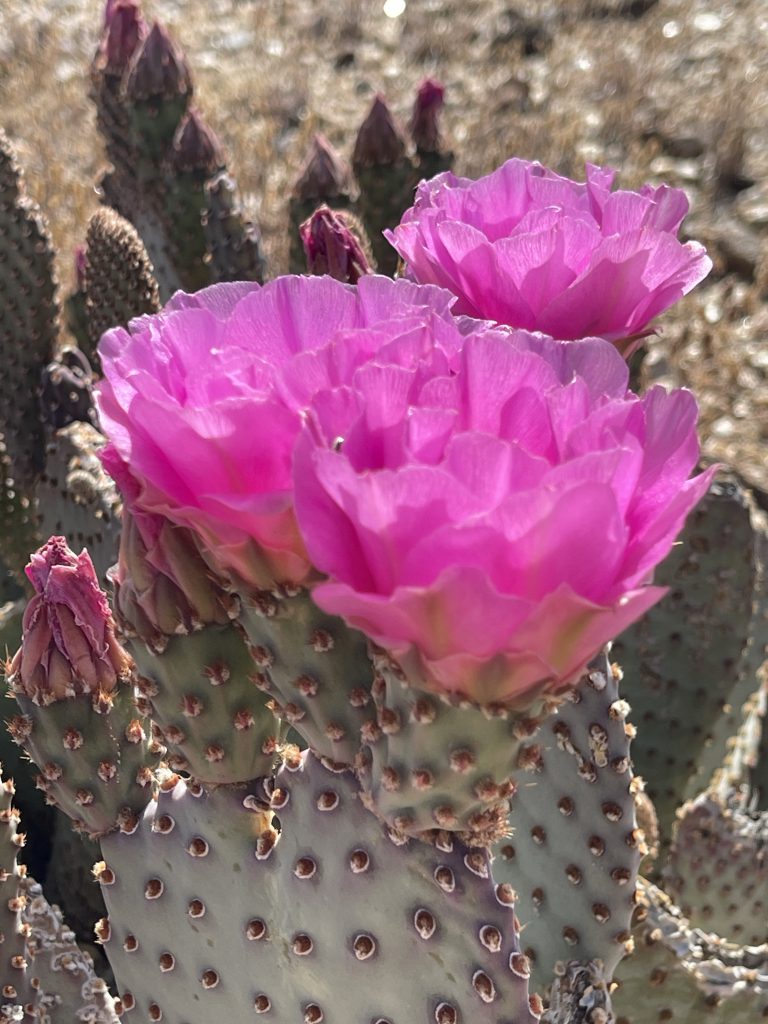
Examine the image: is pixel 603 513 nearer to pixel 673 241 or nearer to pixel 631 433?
pixel 631 433

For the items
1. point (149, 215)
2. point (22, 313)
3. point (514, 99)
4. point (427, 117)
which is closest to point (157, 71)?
point (149, 215)

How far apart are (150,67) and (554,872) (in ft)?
6.09

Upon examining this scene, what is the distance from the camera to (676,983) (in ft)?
5.12

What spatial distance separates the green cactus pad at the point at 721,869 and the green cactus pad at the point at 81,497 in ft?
Answer: 3.52

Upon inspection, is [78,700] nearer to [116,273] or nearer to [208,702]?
[208,702]

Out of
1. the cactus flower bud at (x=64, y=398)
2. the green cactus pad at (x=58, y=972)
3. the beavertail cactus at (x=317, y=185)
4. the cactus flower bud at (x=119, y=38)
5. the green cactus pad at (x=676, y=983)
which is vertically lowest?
the green cactus pad at (x=676, y=983)

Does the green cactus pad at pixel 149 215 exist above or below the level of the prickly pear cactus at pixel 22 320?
above

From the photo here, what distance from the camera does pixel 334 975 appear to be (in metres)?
1.02

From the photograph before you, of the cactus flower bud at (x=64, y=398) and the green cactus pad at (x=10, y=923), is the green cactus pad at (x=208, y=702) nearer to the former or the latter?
the green cactus pad at (x=10, y=923)

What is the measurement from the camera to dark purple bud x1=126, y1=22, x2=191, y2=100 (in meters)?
2.41

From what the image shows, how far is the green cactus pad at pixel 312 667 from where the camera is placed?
822 mm

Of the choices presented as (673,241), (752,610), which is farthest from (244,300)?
(752,610)

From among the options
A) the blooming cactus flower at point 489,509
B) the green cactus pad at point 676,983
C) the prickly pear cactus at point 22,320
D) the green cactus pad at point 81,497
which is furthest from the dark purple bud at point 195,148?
the blooming cactus flower at point 489,509

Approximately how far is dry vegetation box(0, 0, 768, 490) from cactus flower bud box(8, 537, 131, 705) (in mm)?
3251
